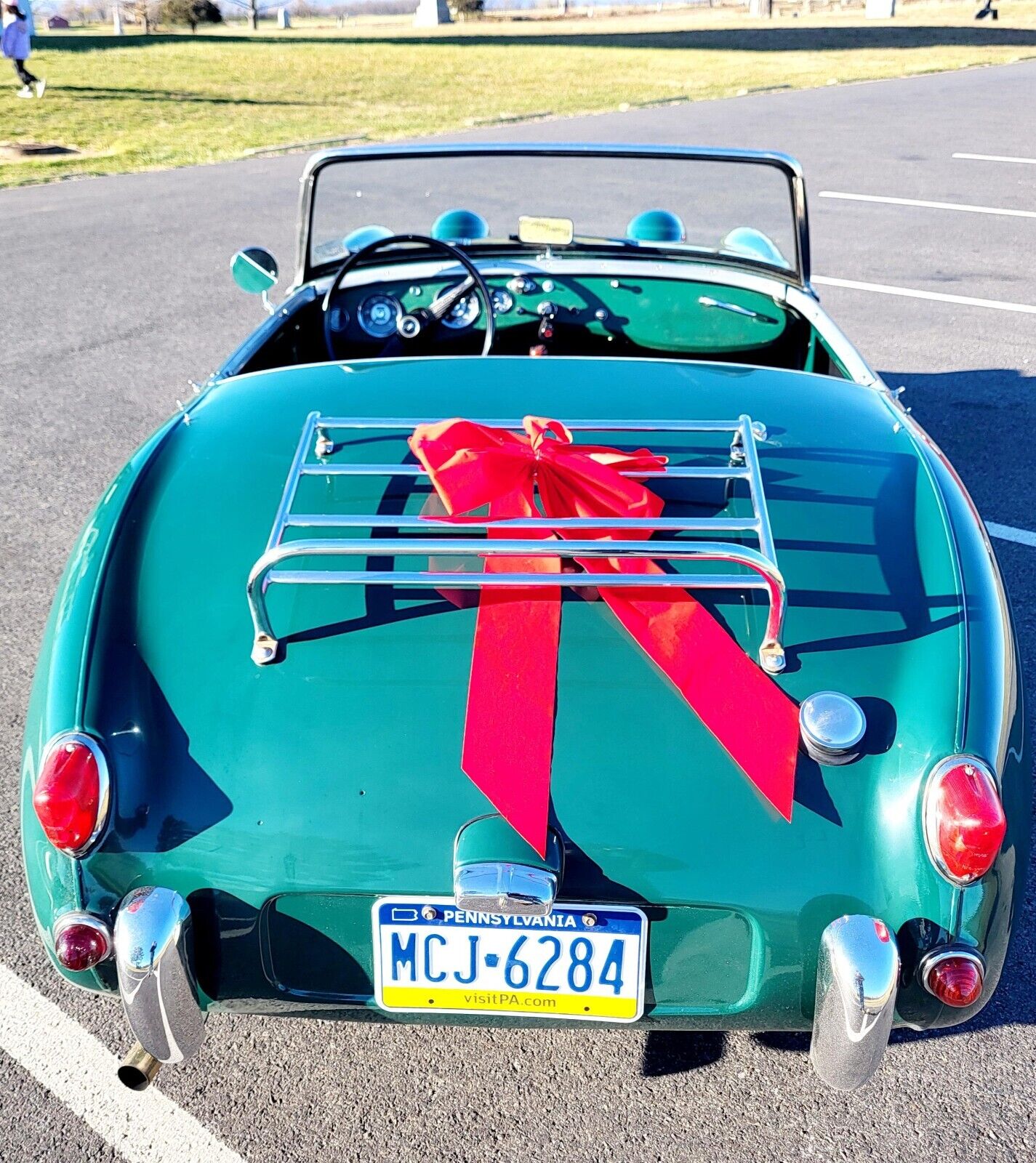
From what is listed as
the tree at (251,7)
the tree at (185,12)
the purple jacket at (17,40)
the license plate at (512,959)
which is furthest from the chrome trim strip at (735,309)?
the tree at (251,7)

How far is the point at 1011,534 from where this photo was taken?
4.25 m

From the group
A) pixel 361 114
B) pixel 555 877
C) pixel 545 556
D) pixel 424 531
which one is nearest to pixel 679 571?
pixel 545 556

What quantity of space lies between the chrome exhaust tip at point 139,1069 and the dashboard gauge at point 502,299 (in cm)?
238

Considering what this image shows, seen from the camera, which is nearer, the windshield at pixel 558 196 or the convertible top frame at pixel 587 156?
the convertible top frame at pixel 587 156

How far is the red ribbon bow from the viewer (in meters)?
1.85

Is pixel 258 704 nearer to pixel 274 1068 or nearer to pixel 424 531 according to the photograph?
pixel 424 531

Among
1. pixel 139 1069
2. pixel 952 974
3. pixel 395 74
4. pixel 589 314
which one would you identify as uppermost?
pixel 589 314

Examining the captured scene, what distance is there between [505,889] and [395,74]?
21726mm

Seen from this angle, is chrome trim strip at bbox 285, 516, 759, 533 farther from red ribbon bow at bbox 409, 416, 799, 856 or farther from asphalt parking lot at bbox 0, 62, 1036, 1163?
asphalt parking lot at bbox 0, 62, 1036, 1163

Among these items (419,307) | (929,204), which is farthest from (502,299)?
(929,204)

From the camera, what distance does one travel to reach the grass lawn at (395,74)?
13961 millimetres

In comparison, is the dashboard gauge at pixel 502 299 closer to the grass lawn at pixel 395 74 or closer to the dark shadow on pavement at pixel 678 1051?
the dark shadow on pavement at pixel 678 1051

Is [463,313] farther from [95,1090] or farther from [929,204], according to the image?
[929,204]

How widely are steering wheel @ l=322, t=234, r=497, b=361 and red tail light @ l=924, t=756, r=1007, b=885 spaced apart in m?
1.74
